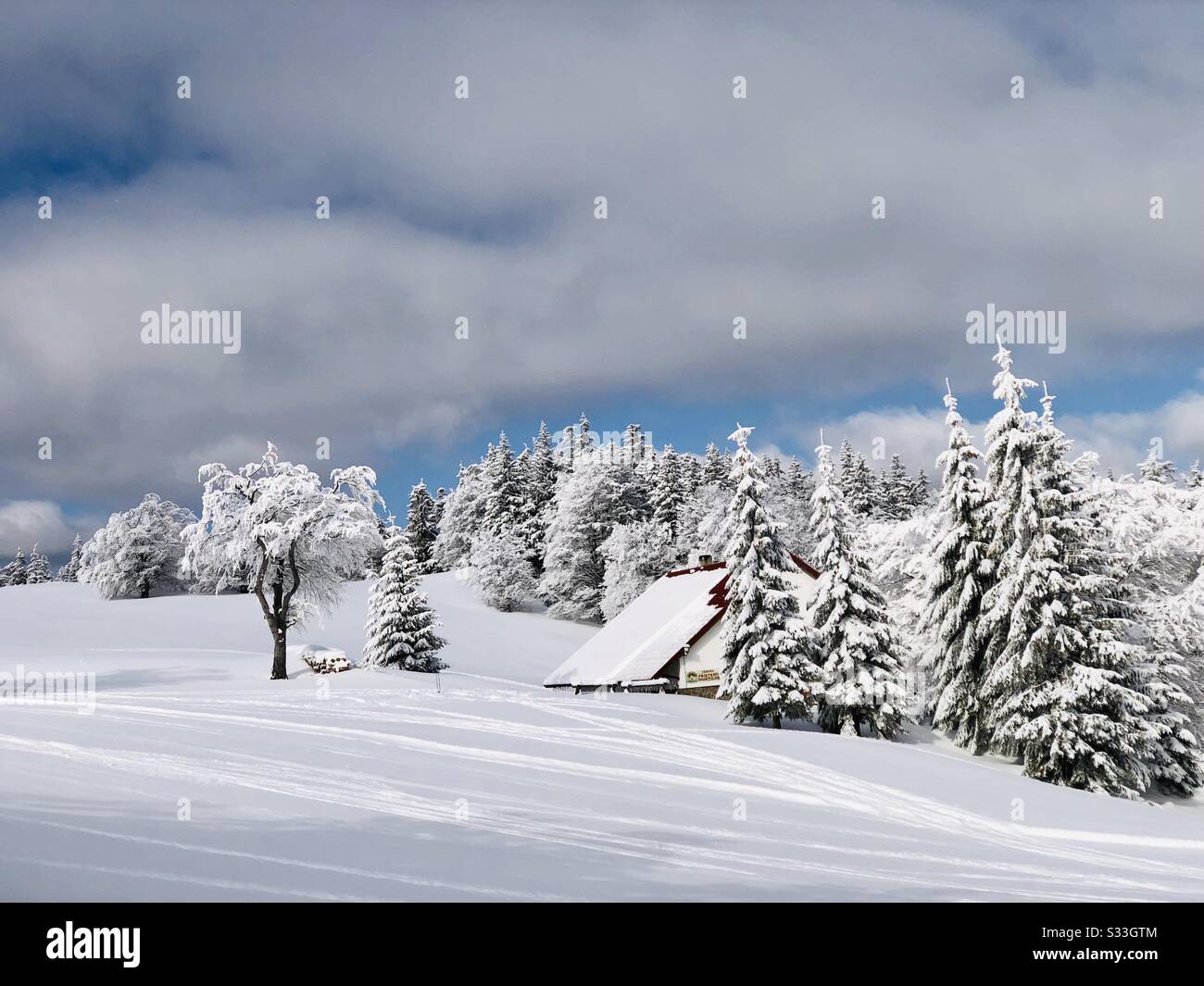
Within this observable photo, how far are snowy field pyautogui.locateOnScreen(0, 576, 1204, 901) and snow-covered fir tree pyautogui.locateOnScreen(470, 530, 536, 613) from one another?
3856 cm

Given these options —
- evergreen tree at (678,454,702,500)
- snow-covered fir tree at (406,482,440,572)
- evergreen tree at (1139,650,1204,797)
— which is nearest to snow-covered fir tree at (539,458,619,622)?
evergreen tree at (678,454,702,500)

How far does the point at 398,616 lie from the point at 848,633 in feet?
66.3

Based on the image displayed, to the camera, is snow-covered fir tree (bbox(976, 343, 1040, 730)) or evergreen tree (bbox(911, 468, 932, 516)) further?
evergreen tree (bbox(911, 468, 932, 516))

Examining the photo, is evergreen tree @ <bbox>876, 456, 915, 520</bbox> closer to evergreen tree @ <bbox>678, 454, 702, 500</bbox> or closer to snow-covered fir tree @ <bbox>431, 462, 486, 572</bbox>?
evergreen tree @ <bbox>678, 454, 702, 500</bbox>

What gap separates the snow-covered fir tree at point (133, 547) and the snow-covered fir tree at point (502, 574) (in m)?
22.2

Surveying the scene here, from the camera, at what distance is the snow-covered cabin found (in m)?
39.8

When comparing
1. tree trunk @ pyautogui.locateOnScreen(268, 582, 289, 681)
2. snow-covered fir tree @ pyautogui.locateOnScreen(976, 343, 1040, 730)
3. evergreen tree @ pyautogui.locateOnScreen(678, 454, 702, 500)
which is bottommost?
tree trunk @ pyautogui.locateOnScreen(268, 582, 289, 681)

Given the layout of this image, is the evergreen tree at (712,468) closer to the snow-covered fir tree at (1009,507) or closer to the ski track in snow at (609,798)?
the snow-covered fir tree at (1009,507)

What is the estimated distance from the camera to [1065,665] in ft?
87.4

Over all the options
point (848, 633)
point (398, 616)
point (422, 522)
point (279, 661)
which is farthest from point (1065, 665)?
point (422, 522)

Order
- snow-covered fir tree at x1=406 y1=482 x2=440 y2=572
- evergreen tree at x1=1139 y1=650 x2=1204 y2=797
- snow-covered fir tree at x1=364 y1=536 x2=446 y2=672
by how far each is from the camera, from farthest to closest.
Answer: snow-covered fir tree at x1=406 y1=482 x2=440 y2=572, snow-covered fir tree at x1=364 y1=536 x2=446 y2=672, evergreen tree at x1=1139 y1=650 x2=1204 y2=797

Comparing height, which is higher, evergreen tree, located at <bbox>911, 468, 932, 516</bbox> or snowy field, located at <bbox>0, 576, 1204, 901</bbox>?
evergreen tree, located at <bbox>911, 468, 932, 516</bbox>
